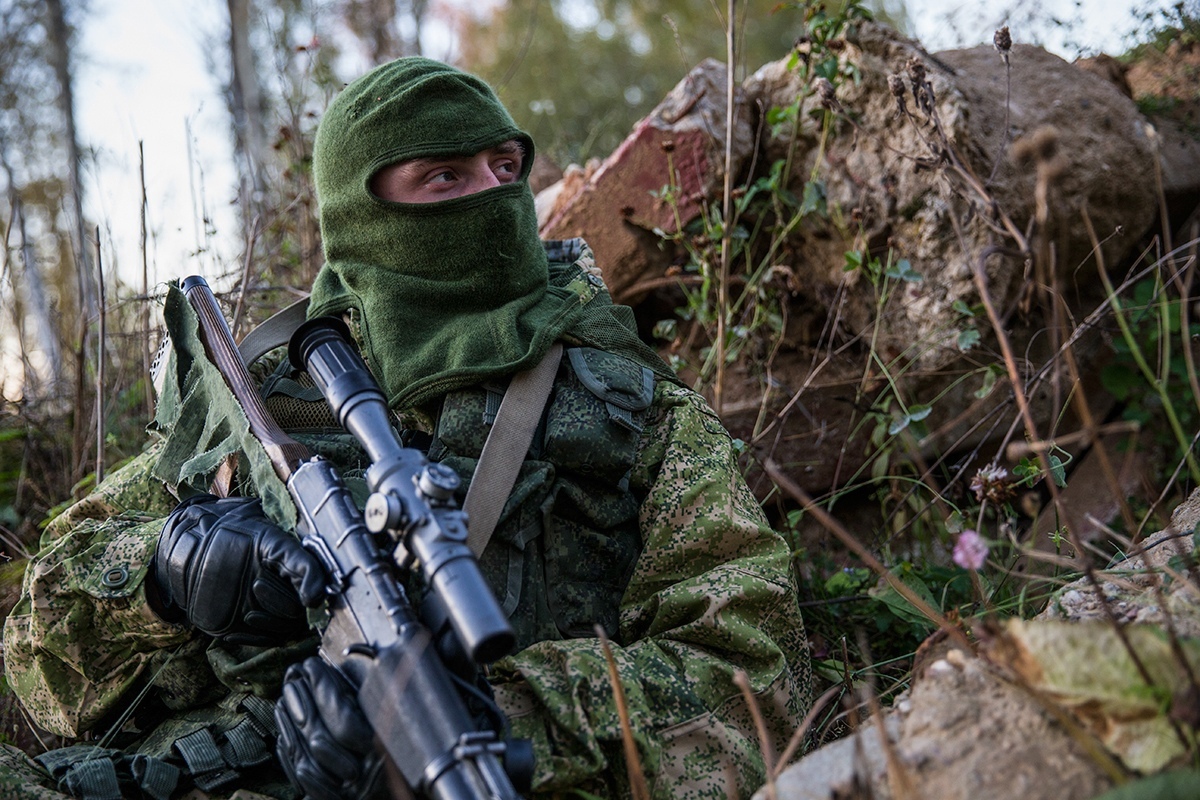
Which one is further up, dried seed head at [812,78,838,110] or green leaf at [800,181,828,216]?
dried seed head at [812,78,838,110]

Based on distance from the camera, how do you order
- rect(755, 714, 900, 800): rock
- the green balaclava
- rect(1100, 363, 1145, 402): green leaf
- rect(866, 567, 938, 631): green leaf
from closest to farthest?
rect(755, 714, 900, 800): rock, the green balaclava, rect(866, 567, 938, 631): green leaf, rect(1100, 363, 1145, 402): green leaf

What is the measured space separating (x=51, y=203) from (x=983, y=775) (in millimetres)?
15735

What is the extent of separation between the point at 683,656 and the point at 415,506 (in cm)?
77

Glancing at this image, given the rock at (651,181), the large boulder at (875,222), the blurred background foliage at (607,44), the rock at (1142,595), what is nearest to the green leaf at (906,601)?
the rock at (1142,595)

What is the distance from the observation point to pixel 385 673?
171cm

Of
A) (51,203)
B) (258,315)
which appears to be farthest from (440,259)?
(51,203)

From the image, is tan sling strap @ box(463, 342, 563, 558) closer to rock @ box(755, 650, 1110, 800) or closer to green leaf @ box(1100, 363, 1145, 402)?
rock @ box(755, 650, 1110, 800)

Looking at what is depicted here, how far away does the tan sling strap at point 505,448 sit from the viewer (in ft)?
7.29

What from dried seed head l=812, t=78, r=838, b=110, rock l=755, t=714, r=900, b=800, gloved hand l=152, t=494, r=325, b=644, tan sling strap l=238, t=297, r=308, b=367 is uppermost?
dried seed head l=812, t=78, r=838, b=110

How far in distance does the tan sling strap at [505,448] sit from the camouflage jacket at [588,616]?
0.06 m

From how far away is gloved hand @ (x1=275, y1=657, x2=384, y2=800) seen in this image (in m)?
1.69

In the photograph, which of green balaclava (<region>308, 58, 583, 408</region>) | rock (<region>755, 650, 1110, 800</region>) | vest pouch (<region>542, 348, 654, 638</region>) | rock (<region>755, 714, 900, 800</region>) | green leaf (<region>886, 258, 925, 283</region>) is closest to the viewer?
rock (<region>755, 650, 1110, 800</region>)

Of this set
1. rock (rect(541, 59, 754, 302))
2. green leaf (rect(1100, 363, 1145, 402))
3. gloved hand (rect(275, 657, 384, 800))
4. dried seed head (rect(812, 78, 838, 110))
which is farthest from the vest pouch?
green leaf (rect(1100, 363, 1145, 402))

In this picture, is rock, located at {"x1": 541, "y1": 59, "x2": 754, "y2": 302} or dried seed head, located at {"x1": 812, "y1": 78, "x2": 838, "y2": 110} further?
rock, located at {"x1": 541, "y1": 59, "x2": 754, "y2": 302}
